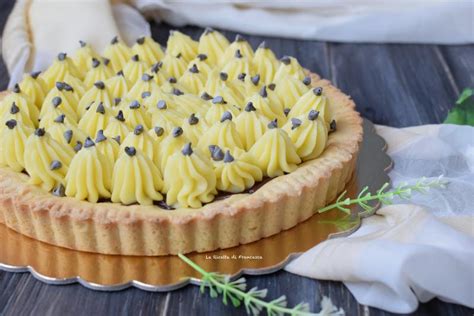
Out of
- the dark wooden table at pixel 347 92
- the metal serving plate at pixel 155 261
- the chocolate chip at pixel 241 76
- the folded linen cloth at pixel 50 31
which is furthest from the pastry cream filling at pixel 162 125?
the folded linen cloth at pixel 50 31

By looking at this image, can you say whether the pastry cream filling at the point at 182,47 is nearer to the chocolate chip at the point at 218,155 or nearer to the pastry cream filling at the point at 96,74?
the pastry cream filling at the point at 96,74

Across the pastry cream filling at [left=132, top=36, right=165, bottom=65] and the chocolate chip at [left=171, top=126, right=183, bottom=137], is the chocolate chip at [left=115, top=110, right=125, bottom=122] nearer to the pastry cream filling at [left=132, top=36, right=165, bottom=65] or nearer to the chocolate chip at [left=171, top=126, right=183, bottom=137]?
the chocolate chip at [left=171, top=126, right=183, bottom=137]

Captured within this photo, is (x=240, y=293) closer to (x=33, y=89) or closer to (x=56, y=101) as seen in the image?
(x=56, y=101)

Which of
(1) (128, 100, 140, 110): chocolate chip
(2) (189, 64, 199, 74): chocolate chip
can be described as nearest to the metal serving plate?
(1) (128, 100, 140, 110): chocolate chip

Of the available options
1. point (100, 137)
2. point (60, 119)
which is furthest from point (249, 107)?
point (60, 119)

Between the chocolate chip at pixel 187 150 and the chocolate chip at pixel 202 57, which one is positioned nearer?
the chocolate chip at pixel 187 150

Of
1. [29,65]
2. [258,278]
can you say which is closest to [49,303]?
[258,278]
